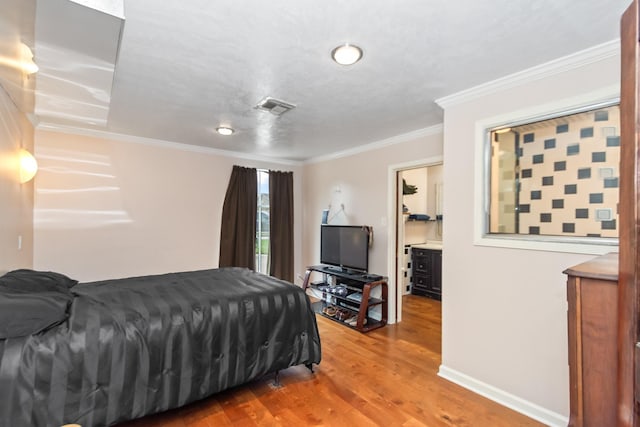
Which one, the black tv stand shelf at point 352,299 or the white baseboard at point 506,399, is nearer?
the white baseboard at point 506,399

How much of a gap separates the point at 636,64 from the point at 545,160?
1497 mm

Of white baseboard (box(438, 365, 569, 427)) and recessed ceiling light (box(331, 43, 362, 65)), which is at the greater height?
recessed ceiling light (box(331, 43, 362, 65))


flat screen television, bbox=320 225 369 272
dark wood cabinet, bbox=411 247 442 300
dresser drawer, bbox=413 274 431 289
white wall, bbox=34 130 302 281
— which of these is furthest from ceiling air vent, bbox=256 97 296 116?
dresser drawer, bbox=413 274 431 289

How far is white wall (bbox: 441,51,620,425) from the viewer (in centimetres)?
199

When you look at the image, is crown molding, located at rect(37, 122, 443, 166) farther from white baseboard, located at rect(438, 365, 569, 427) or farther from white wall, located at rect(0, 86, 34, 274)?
white baseboard, located at rect(438, 365, 569, 427)

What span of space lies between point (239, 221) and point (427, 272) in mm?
3291

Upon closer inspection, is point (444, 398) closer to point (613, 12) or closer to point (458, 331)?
point (458, 331)

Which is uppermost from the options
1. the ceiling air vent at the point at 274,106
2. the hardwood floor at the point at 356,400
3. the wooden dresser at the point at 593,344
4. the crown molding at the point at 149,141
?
the ceiling air vent at the point at 274,106

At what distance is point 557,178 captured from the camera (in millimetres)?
2115

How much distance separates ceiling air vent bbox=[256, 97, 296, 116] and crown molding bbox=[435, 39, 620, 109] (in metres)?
1.36

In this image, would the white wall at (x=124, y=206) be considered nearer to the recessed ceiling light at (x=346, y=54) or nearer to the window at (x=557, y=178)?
the recessed ceiling light at (x=346, y=54)

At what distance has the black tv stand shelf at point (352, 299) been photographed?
3.72 m

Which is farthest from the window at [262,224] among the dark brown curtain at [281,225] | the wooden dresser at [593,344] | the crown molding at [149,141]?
the wooden dresser at [593,344]

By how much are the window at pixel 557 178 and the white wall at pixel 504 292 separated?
0.14 m
